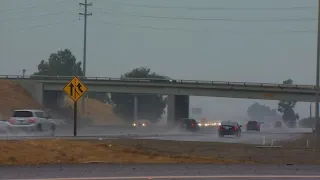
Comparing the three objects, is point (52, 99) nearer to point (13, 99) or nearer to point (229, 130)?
point (13, 99)

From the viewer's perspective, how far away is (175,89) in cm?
7844

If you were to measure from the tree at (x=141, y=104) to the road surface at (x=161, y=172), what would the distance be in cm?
10694

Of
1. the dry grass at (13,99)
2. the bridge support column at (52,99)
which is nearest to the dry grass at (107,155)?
the dry grass at (13,99)

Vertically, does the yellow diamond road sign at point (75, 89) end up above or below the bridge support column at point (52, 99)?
above

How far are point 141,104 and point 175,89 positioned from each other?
2231 inches

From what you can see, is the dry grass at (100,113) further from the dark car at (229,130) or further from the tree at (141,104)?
the dark car at (229,130)

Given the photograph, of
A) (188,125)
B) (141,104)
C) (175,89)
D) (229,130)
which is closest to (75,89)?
(229,130)

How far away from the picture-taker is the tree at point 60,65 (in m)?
136

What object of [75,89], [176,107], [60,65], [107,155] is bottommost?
[107,155]

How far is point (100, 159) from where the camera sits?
1964cm

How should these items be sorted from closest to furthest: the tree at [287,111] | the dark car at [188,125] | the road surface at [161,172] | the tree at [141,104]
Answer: the road surface at [161,172], the dark car at [188,125], the tree at [141,104], the tree at [287,111]

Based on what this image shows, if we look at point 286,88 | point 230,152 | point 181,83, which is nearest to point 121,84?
point 181,83

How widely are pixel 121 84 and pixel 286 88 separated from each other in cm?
2260

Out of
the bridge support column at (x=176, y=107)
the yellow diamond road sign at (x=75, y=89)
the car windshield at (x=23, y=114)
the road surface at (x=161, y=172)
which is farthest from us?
the bridge support column at (x=176, y=107)
